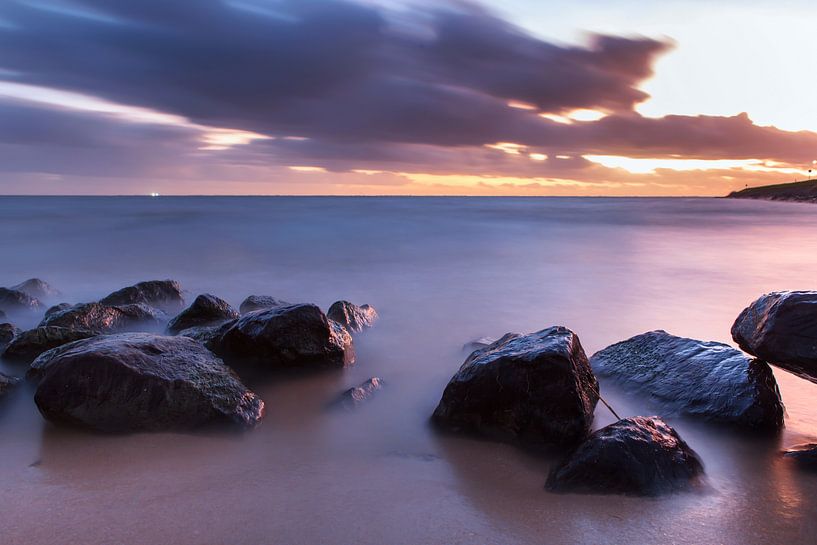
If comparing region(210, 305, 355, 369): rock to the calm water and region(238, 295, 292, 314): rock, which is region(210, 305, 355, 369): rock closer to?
the calm water

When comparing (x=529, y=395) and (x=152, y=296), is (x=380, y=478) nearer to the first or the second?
(x=529, y=395)

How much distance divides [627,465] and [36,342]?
5.38 metres

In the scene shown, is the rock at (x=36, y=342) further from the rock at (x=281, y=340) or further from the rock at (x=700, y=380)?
the rock at (x=700, y=380)

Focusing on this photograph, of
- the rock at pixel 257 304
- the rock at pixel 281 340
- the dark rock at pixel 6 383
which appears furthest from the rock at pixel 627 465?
the rock at pixel 257 304

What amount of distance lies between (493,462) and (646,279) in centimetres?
1106

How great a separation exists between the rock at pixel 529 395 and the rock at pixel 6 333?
4.85 meters

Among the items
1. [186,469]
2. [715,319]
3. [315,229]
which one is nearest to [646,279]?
[715,319]

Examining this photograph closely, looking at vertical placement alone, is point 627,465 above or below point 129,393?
below

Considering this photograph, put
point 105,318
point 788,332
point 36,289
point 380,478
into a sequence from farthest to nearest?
1. point 36,289
2. point 105,318
3. point 788,332
4. point 380,478

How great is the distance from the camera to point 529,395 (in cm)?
394

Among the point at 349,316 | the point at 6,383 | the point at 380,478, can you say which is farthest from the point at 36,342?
the point at 380,478

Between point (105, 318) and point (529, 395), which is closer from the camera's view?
point (529, 395)

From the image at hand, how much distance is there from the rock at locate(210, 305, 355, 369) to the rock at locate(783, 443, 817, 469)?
12.5ft

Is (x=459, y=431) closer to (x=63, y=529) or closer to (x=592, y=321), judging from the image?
(x=63, y=529)
